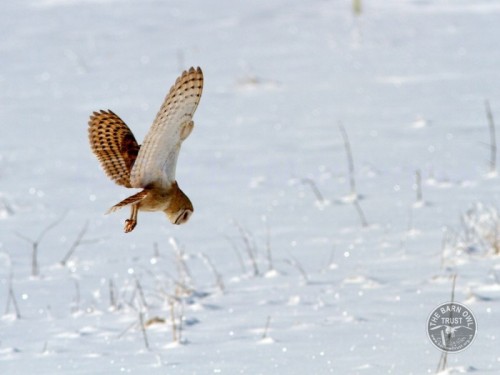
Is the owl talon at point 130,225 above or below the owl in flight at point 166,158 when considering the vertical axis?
below

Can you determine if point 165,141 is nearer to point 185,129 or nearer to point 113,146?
point 185,129

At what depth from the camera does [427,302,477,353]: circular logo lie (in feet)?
14.8

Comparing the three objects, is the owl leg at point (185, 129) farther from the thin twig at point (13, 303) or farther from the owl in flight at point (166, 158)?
the thin twig at point (13, 303)

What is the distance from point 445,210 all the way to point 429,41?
20.2ft

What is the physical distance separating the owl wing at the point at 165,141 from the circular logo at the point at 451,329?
245 cm

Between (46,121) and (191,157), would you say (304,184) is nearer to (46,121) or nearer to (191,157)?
(191,157)

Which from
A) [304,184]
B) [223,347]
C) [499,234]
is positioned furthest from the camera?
[304,184]

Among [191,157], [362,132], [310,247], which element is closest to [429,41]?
[362,132]

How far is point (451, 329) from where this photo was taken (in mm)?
4629

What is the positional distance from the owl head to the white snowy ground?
2324 mm

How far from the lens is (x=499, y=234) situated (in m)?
6.27

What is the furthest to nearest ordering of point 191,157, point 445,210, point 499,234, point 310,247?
1. point 191,157
2. point 445,210
3. point 310,247
4. point 499,234

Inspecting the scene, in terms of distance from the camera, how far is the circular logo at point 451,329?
452 centimetres

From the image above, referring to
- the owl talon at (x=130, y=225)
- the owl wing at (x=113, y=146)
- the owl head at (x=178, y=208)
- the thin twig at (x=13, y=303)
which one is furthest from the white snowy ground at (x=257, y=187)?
the owl talon at (x=130, y=225)
